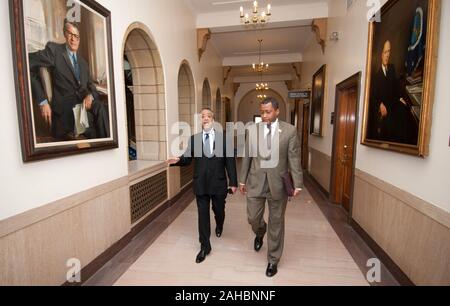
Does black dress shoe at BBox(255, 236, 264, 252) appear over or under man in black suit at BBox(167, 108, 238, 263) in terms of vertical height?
under

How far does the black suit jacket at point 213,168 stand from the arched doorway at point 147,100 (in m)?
1.60

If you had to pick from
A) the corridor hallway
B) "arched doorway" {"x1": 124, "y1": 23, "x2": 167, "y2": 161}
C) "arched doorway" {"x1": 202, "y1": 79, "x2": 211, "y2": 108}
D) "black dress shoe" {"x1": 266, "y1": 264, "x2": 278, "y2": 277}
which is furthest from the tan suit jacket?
"arched doorway" {"x1": 202, "y1": 79, "x2": 211, "y2": 108}

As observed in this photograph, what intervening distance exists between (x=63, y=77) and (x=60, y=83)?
68 mm

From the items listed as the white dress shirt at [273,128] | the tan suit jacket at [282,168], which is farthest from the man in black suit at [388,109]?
the white dress shirt at [273,128]

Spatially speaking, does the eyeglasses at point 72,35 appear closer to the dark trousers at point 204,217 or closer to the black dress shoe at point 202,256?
the dark trousers at point 204,217

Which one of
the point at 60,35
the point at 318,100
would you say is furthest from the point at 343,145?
the point at 60,35

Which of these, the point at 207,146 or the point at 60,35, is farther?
the point at 207,146

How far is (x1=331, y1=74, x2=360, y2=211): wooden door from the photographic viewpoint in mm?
4168

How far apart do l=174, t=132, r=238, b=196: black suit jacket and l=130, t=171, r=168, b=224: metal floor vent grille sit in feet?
3.64

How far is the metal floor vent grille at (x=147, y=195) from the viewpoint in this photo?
331cm

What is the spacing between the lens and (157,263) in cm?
264

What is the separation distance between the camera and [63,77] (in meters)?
2.07

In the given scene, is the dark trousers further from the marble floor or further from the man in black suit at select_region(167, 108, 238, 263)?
the marble floor

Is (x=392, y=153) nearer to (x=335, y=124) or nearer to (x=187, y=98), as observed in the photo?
(x=335, y=124)
